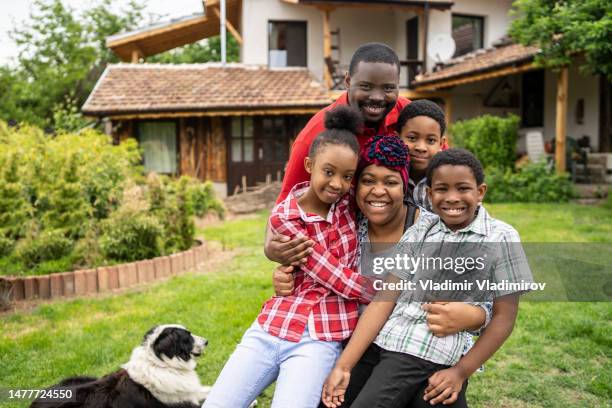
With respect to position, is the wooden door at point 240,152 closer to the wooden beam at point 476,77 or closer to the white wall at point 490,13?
the wooden beam at point 476,77

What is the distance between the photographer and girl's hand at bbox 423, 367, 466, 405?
7.36 ft

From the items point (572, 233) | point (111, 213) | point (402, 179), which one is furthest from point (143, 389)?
point (572, 233)

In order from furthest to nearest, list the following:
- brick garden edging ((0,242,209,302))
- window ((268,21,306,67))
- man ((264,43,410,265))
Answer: window ((268,21,306,67)), brick garden edging ((0,242,209,302)), man ((264,43,410,265))

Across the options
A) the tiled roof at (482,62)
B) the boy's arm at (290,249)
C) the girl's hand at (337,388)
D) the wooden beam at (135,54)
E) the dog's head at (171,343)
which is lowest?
the dog's head at (171,343)

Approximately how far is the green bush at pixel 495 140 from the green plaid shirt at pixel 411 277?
37.0 feet

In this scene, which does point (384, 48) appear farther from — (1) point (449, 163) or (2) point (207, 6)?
(2) point (207, 6)

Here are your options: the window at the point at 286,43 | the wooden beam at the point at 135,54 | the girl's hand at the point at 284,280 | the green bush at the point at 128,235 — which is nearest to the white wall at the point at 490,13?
A: the window at the point at 286,43

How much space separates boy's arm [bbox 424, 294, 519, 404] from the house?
13.3 metres

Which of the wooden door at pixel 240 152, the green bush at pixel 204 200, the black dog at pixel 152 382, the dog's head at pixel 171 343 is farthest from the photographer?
the wooden door at pixel 240 152

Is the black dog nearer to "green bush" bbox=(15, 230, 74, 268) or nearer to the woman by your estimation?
the woman

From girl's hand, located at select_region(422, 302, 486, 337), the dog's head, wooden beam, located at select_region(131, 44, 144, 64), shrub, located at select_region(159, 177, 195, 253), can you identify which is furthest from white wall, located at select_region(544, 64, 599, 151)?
girl's hand, located at select_region(422, 302, 486, 337)

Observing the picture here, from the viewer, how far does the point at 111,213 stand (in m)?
7.63

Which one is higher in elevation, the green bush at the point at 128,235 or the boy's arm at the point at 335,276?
the boy's arm at the point at 335,276

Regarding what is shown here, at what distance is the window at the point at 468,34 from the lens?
18.8 meters
